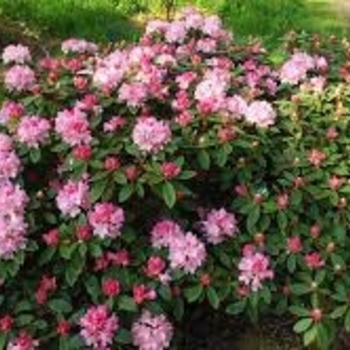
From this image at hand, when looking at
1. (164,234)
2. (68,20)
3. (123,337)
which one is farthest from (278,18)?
(123,337)

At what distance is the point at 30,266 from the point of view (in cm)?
415

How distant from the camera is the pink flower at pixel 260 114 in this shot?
4.32 meters

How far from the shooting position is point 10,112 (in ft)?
14.3

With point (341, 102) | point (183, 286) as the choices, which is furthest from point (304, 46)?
point (183, 286)

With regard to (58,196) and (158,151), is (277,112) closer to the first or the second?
(158,151)

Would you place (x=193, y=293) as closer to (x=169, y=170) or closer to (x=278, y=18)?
(x=169, y=170)

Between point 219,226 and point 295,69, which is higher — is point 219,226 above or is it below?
below

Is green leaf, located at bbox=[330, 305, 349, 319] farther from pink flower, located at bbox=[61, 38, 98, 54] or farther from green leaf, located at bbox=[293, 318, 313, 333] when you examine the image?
pink flower, located at bbox=[61, 38, 98, 54]

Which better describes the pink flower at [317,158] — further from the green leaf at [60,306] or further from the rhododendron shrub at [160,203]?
the green leaf at [60,306]

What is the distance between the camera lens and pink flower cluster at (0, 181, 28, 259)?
3.86 m

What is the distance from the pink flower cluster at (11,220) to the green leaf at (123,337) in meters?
0.50

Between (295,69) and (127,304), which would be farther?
(295,69)

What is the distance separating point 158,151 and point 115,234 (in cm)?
39

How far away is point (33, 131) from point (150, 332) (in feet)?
3.18
